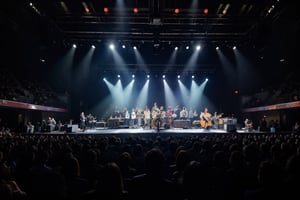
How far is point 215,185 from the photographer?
396cm

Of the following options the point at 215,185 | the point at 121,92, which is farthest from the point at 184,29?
the point at 215,185

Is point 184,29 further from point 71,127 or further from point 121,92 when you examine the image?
point 121,92

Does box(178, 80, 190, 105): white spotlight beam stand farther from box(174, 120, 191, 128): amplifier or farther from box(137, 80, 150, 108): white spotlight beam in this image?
box(174, 120, 191, 128): amplifier

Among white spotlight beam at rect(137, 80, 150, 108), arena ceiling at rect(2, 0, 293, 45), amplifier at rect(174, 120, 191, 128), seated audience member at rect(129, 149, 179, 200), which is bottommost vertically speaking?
seated audience member at rect(129, 149, 179, 200)

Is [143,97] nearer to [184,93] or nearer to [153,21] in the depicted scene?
[184,93]

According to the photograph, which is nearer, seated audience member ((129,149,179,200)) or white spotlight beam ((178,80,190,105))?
seated audience member ((129,149,179,200))

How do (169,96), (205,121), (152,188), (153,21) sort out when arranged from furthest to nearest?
(169,96) → (205,121) → (153,21) → (152,188)

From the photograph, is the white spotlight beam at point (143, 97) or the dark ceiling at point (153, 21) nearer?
the dark ceiling at point (153, 21)

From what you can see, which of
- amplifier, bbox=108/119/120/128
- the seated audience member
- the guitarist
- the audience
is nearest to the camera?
the audience

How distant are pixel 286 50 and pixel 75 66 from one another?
779 inches

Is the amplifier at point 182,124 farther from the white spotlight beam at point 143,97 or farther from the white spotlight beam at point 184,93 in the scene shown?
the white spotlight beam at point 143,97

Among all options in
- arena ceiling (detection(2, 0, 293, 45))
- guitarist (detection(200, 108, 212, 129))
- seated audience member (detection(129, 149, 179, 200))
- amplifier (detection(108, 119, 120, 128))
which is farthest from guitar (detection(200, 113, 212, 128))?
seated audience member (detection(129, 149, 179, 200))

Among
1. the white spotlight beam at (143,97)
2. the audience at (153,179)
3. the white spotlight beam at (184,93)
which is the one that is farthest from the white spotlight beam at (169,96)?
the audience at (153,179)

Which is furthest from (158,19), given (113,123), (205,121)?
(113,123)
